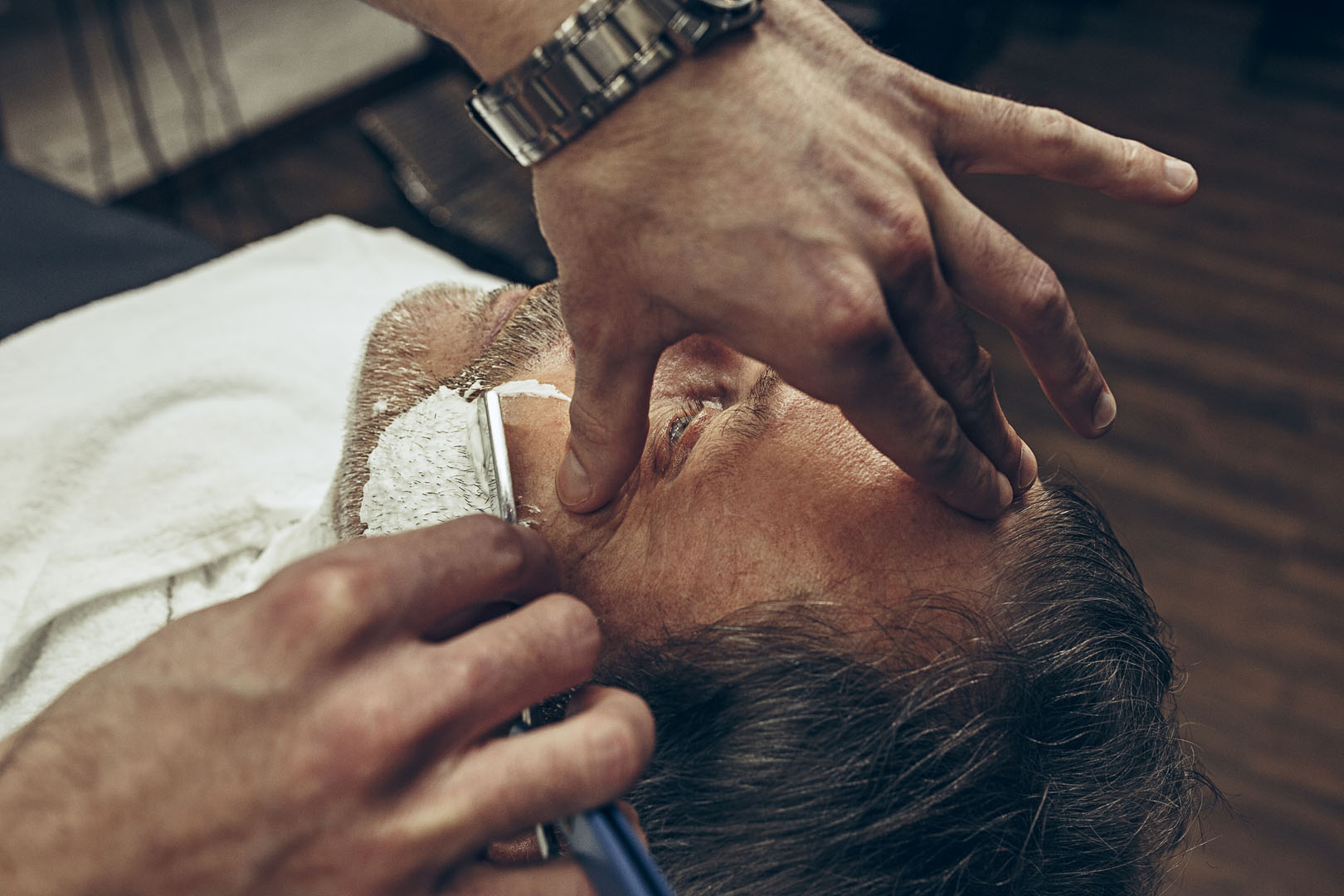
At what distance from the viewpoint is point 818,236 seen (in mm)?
619

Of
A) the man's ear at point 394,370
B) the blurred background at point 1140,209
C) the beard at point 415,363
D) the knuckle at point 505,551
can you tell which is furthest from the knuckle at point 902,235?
the blurred background at point 1140,209

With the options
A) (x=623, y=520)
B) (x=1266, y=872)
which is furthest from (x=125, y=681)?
(x=1266, y=872)

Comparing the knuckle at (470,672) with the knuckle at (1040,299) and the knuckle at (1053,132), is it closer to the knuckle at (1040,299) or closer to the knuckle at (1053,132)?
the knuckle at (1040,299)

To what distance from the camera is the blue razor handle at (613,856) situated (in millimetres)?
518

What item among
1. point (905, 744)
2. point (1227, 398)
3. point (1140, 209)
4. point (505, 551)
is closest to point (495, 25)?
point (505, 551)

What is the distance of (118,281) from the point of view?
4.79 feet

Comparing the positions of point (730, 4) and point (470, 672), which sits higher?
point (730, 4)

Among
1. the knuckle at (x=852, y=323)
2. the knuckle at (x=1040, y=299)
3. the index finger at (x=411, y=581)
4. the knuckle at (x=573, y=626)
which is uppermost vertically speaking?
the knuckle at (x=852, y=323)

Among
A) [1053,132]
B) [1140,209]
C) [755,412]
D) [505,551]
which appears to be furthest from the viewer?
[1140,209]

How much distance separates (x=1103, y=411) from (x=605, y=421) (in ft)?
1.44

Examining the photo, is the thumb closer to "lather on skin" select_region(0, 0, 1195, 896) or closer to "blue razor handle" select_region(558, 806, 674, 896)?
"lather on skin" select_region(0, 0, 1195, 896)

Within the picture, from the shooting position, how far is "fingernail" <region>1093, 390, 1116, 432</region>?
2.56ft

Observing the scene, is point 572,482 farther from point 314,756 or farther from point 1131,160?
point 1131,160

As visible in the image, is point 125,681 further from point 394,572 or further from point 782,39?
point 782,39
